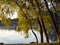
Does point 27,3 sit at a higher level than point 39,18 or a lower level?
higher

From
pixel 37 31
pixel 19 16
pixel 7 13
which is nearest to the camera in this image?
pixel 7 13

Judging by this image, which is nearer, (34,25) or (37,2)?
(37,2)

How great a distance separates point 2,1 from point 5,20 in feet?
4.31

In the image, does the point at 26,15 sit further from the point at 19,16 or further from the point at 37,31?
the point at 37,31

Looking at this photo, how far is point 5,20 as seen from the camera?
1151 cm

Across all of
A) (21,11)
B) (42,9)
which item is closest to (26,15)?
(21,11)

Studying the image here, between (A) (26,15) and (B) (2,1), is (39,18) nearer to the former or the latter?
(A) (26,15)

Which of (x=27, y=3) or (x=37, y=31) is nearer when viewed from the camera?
(x=27, y=3)

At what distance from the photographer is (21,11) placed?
38.3 feet

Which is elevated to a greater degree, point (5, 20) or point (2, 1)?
point (2, 1)

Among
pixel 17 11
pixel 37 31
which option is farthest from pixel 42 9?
pixel 37 31

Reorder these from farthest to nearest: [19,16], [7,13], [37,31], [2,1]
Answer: [37,31] < [19,16] < [7,13] < [2,1]

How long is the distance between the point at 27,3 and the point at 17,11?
107 centimetres

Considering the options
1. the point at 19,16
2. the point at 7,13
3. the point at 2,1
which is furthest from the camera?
the point at 19,16
